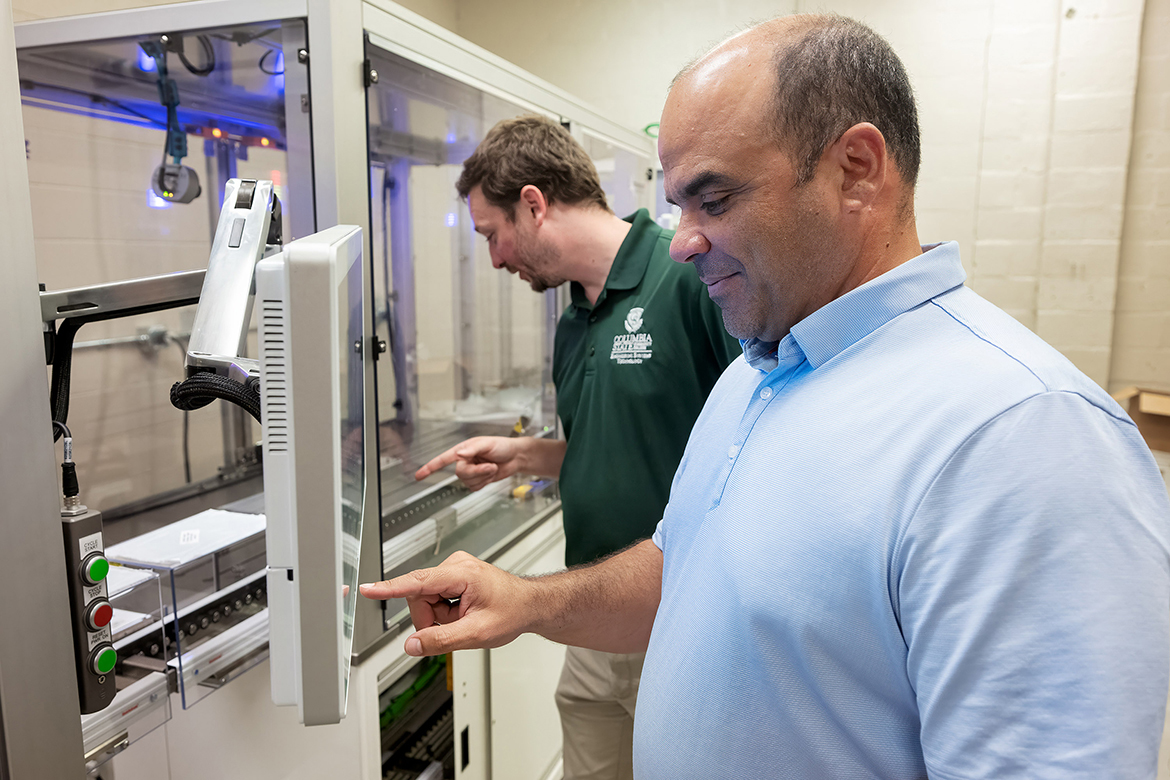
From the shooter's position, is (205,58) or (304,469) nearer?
(304,469)

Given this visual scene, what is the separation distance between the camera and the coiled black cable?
2.25 ft

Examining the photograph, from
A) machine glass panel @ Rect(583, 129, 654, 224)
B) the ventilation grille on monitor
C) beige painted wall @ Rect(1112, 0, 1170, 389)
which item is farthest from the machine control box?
beige painted wall @ Rect(1112, 0, 1170, 389)

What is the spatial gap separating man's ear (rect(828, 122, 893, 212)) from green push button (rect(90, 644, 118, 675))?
0.88 metres

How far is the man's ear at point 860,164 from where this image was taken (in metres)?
0.65

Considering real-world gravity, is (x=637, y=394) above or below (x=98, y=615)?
above

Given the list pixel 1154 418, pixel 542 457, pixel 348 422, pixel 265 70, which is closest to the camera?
pixel 348 422

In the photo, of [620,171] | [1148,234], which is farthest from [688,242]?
[1148,234]

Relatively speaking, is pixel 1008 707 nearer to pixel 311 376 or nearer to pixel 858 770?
pixel 858 770

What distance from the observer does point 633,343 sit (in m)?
1.45

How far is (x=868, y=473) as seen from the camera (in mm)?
579

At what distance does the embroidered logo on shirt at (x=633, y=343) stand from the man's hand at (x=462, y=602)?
62cm

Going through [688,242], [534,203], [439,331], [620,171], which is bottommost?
[439,331]

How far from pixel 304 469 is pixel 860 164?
53 cm

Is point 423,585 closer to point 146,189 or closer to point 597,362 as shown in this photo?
point 597,362
